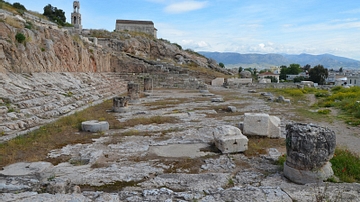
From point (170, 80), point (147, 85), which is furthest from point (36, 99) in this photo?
point (170, 80)

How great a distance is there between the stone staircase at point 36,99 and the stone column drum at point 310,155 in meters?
6.91

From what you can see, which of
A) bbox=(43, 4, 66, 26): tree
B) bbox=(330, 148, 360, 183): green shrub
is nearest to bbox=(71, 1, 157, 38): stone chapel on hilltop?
bbox=(43, 4, 66, 26): tree

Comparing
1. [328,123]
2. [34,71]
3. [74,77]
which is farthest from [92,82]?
[328,123]

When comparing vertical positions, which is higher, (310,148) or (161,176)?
(310,148)

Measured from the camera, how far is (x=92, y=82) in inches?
703

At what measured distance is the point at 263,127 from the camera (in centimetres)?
815

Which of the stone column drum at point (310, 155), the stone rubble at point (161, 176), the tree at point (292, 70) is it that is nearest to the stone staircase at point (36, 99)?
the stone rubble at point (161, 176)

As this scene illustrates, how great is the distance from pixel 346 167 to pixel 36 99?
9936 mm

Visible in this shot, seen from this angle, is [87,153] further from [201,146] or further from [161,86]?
[161,86]

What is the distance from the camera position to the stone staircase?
8.17 m

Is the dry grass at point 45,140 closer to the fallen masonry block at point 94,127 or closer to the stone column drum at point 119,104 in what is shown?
the fallen masonry block at point 94,127

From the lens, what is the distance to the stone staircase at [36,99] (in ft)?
26.8

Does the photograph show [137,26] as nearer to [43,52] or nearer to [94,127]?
[43,52]

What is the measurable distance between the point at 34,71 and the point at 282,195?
38.2ft
